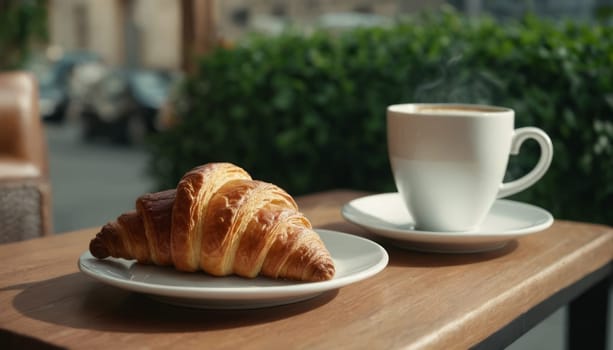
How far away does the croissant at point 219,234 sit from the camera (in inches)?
32.8

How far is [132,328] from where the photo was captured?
0.77m

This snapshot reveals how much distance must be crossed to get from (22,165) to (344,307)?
258cm

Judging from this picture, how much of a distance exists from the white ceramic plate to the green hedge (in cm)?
142

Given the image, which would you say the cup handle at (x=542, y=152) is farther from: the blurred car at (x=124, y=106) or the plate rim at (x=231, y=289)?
the blurred car at (x=124, y=106)

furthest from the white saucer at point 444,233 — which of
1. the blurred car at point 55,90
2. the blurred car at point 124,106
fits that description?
the blurred car at point 55,90

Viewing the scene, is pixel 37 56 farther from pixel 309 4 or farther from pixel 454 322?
pixel 309 4

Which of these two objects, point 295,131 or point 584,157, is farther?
point 295,131

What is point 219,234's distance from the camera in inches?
32.7

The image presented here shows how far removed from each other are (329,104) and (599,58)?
0.97 m

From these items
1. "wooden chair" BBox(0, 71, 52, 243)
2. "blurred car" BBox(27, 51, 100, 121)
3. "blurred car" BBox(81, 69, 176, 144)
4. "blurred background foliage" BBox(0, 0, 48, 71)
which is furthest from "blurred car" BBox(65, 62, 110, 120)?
"wooden chair" BBox(0, 71, 52, 243)

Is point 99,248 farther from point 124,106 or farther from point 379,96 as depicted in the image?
point 124,106

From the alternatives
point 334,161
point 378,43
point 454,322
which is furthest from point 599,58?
point 454,322

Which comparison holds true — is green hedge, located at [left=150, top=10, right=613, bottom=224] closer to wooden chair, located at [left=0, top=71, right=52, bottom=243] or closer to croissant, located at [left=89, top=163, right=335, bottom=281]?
wooden chair, located at [left=0, top=71, right=52, bottom=243]

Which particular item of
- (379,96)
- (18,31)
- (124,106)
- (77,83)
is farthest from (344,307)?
(77,83)
